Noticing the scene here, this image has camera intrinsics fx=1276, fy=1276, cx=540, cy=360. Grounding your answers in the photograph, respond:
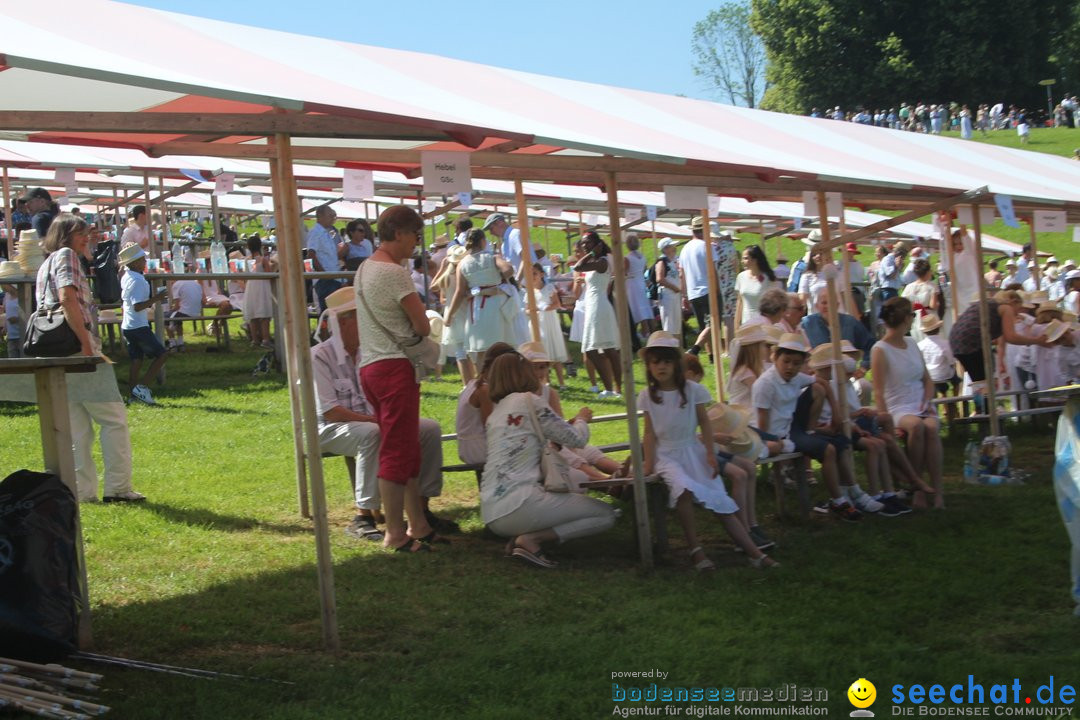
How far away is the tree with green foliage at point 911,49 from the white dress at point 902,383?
213ft

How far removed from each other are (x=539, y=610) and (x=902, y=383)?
439 cm

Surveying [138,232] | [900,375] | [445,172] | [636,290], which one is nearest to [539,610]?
[445,172]

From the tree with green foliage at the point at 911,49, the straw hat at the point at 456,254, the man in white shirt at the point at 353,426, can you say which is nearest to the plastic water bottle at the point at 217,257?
the straw hat at the point at 456,254

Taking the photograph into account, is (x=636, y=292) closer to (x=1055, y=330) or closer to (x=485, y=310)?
(x=485, y=310)

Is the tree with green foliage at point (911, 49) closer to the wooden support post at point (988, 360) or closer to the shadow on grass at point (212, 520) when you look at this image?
the wooden support post at point (988, 360)

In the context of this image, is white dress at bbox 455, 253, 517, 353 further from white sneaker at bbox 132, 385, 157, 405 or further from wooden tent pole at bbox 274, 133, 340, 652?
wooden tent pole at bbox 274, 133, 340, 652

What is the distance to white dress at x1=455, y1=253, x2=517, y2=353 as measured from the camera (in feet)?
44.7

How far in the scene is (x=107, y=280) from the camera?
48.3 ft

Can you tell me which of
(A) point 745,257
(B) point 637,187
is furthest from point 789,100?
(B) point 637,187

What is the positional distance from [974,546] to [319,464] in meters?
4.30

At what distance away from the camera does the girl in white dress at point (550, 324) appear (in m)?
16.3

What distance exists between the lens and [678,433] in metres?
7.72

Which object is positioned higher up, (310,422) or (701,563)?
(310,422)

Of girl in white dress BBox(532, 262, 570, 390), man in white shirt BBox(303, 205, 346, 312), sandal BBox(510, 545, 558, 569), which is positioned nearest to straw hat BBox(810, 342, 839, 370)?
sandal BBox(510, 545, 558, 569)
